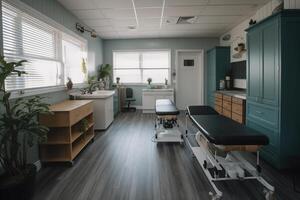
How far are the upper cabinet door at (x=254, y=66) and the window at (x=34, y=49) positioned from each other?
10.5 ft

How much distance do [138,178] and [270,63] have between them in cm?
228

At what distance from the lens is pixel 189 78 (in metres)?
7.71

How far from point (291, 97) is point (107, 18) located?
394cm

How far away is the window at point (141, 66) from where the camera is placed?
25.3ft

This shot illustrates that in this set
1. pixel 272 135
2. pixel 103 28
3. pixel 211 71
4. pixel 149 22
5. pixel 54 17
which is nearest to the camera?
pixel 272 135

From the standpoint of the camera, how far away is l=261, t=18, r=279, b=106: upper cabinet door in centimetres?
278

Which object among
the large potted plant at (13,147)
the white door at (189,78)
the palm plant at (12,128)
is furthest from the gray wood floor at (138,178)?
the white door at (189,78)

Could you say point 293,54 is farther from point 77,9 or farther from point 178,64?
point 178,64

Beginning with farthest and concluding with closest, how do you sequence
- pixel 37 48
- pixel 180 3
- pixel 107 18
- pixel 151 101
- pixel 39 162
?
1. pixel 151 101
2. pixel 107 18
3. pixel 180 3
4. pixel 37 48
5. pixel 39 162

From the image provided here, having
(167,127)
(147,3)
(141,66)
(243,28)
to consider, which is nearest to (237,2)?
(243,28)

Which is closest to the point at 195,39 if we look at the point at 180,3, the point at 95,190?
the point at 180,3

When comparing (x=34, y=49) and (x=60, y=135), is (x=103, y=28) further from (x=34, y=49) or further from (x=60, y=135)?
(x=60, y=135)

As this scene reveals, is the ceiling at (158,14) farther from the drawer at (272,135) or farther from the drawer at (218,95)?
the drawer at (272,135)

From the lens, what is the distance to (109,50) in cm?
764
